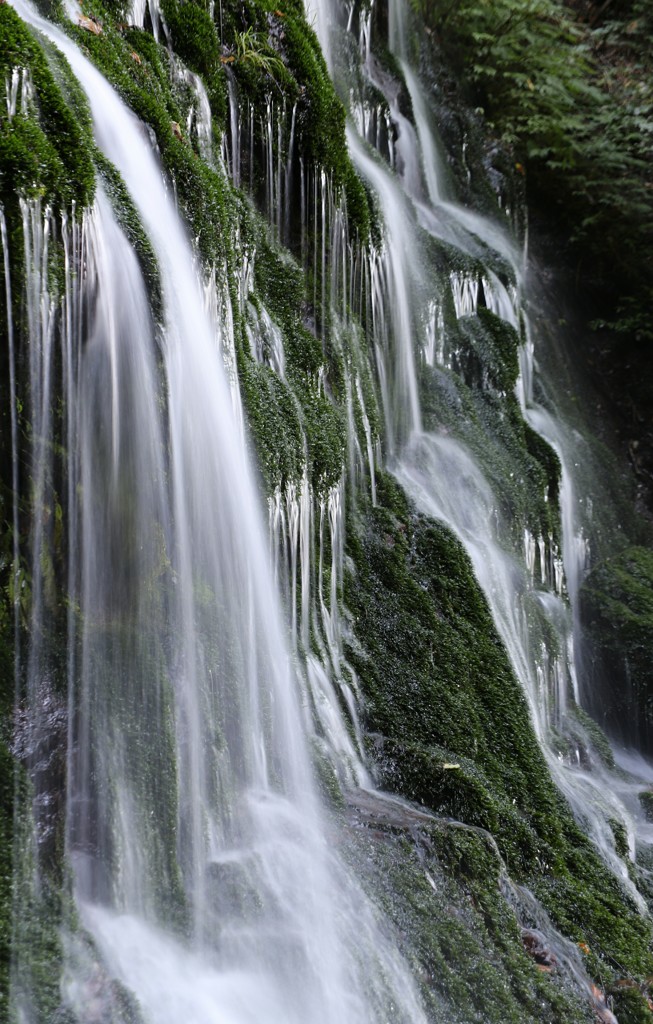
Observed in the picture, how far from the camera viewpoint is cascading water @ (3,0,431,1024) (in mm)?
2758

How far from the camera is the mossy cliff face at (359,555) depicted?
118 inches

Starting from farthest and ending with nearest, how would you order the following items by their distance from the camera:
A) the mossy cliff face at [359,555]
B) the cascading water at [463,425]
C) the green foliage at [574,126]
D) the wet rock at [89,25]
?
the green foliage at [574,126] < the cascading water at [463,425] < the wet rock at [89,25] < the mossy cliff face at [359,555]

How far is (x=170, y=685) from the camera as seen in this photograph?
3.25m

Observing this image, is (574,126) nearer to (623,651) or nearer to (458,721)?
(623,651)

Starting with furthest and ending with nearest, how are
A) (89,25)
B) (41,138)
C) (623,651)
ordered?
1. (623,651)
2. (89,25)
3. (41,138)

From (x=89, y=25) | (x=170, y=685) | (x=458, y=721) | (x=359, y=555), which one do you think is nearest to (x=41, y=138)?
(x=89, y=25)

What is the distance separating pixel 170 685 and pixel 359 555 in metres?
1.76

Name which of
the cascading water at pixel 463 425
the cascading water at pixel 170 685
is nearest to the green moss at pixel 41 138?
the cascading water at pixel 170 685

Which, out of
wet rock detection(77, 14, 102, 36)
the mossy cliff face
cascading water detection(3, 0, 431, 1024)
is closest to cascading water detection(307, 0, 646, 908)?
the mossy cliff face

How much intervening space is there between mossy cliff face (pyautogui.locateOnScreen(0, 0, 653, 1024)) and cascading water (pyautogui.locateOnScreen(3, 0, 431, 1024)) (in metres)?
0.11

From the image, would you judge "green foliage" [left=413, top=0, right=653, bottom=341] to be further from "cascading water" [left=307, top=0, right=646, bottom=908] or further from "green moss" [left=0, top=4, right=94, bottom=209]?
"green moss" [left=0, top=4, right=94, bottom=209]

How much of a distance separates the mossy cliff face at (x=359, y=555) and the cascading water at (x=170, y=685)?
0.36ft

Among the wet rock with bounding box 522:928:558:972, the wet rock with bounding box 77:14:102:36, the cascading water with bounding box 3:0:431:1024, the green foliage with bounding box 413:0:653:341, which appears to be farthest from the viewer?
the green foliage with bounding box 413:0:653:341

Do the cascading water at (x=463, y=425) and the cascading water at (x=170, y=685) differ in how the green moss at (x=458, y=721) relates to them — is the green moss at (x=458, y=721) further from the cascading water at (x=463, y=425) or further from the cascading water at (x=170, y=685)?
the cascading water at (x=170, y=685)
